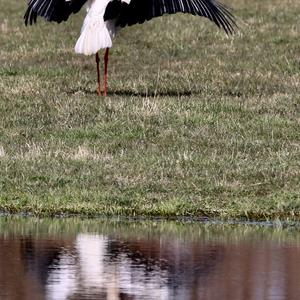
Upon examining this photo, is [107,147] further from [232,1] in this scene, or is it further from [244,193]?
[232,1]

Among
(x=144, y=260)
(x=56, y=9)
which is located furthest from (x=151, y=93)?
(x=144, y=260)

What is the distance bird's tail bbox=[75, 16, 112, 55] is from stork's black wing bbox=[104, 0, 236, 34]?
172 millimetres

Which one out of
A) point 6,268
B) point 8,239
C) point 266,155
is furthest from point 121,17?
point 6,268

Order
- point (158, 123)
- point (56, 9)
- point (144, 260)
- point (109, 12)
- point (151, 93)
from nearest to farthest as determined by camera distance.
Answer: point (144, 260)
point (158, 123)
point (109, 12)
point (56, 9)
point (151, 93)

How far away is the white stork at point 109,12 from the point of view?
18.3 meters

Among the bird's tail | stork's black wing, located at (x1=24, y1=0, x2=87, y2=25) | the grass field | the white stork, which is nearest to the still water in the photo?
the grass field

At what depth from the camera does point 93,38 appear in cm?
1830

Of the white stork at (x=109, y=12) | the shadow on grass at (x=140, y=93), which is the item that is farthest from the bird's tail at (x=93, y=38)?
the shadow on grass at (x=140, y=93)

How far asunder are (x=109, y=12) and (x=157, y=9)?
698mm

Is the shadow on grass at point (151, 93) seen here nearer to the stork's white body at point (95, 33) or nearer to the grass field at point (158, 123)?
the grass field at point (158, 123)

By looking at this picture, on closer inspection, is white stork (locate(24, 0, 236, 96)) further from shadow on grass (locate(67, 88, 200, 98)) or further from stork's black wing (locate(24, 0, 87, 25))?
shadow on grass (locate(67, 88, 200, 98))

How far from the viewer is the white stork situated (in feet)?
60.0

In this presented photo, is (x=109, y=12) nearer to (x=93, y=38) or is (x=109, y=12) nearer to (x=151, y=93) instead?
(x=93, y=38)

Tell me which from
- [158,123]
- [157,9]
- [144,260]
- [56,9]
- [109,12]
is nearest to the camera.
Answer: [144,260]
